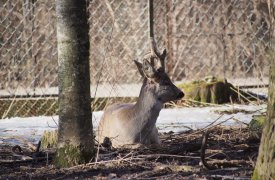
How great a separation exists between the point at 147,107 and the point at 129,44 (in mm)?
3972

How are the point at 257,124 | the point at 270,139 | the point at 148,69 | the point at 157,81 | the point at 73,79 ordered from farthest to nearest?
the point at 157,81 → the point at 148,69 → the point at 257,124 → the point at 73,79 → the point at 270,139

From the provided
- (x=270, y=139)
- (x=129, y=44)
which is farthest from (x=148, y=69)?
(x=129, y=44)

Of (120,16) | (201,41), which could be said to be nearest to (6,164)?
(120,16)

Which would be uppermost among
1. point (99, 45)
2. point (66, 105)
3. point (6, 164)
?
point (99, 45)

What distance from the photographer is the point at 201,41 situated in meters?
11.2

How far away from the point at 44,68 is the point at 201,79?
2458 mm

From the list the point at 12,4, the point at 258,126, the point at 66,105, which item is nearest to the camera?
the point at 66,105

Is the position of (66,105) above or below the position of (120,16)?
below

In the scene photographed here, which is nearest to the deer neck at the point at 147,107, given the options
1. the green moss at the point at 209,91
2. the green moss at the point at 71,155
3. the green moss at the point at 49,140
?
the green moss at the point at 49,140

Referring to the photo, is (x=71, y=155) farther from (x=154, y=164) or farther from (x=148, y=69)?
(x=148, y=69)

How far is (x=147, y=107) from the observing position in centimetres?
630

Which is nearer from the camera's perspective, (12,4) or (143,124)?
(143,124)

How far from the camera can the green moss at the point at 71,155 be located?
14.2 feet

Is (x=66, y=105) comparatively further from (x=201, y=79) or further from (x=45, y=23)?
(x=201, y=79)
